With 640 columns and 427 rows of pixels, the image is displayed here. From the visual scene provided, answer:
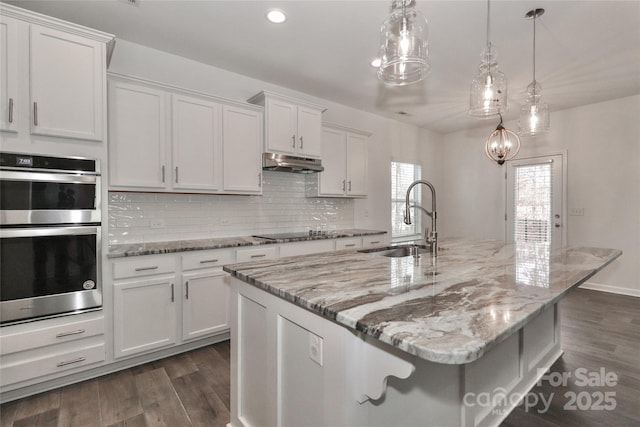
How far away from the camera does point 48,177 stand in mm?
2078

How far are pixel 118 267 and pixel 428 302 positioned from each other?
7.51ft

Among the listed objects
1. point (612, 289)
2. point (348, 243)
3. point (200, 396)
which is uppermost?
point (348, 243)

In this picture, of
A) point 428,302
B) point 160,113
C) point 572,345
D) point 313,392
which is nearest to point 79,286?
point 160,113

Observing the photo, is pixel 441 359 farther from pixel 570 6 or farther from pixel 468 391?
pixel 570 6

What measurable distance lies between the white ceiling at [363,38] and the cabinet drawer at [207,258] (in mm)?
1945

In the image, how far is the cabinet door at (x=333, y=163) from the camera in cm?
411

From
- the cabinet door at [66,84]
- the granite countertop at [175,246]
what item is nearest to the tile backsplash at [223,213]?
the granite countertop at [175,246]

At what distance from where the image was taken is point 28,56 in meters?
2.06

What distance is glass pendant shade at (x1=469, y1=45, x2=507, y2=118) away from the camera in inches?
86.0

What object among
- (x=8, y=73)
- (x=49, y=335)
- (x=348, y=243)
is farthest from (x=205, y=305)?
(x=8, y=73)

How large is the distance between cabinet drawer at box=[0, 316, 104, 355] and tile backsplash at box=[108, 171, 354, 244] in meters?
0.82

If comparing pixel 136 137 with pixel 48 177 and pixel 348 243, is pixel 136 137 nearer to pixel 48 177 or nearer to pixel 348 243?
pixel 48 177

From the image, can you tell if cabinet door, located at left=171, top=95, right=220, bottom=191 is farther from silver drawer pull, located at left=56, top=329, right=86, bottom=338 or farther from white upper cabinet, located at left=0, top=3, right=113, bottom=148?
silver drawer pull, located at left=56, top=329, right=86, bottom=338

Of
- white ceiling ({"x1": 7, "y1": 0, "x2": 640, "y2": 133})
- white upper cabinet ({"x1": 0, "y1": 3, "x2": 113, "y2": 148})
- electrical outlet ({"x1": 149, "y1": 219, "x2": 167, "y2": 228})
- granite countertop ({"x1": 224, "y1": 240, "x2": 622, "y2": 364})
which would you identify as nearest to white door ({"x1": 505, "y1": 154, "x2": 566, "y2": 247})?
white ceiling ({"x1": 7, "y1": 0, "x2": 640, "y2": 133})
